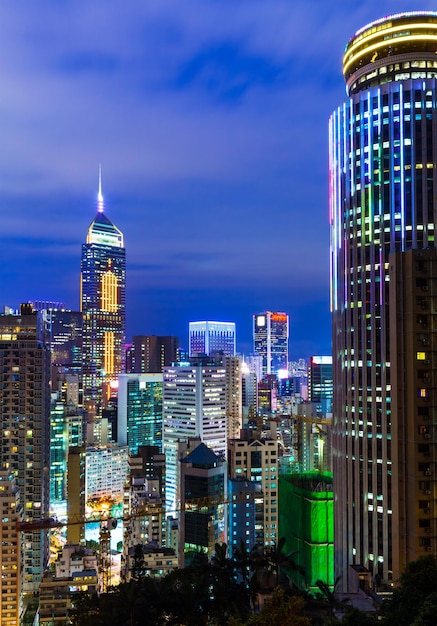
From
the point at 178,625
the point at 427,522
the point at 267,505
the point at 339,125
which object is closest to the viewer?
the point at 178,625

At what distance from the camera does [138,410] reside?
8325 cm

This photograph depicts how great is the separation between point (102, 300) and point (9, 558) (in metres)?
106

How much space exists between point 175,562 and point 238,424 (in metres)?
43.5

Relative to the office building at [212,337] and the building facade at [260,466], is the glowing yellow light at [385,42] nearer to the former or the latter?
the building facade at [260,466]

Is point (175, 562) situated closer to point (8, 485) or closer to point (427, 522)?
point (8, 485)

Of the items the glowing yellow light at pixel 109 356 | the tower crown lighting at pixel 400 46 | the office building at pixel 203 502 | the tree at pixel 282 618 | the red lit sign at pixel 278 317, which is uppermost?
the tower crown lighting at pixel 400 46

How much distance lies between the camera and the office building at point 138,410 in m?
82.3

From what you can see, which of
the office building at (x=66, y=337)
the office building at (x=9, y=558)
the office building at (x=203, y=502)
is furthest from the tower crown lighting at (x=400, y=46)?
the office building at (x=66, y=337)

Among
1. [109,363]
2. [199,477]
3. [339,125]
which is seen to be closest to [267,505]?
[199,477]

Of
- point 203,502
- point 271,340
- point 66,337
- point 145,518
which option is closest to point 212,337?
point 271,340

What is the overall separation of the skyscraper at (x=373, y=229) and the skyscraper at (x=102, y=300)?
8820 centimetres

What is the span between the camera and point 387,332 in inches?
1080

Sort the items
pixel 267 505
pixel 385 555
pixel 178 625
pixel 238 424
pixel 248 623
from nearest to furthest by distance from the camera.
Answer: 1. pixel 248 623
2. pixel 178 625
3. pixel 385 555
4. pixel 267 505
5. pixel 238 424

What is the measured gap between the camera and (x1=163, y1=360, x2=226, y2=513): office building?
6500 cm
